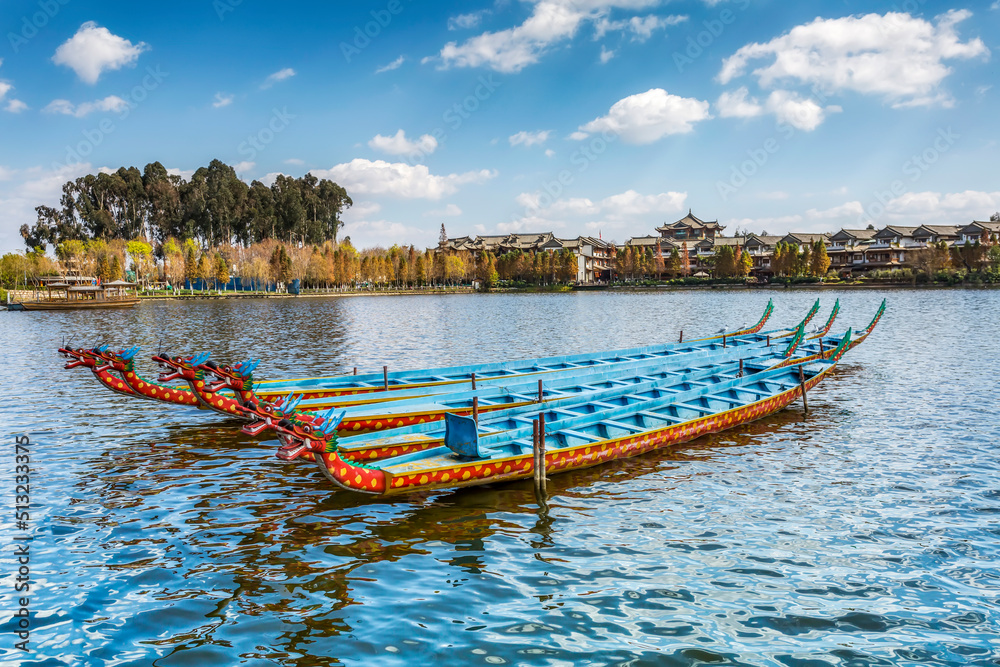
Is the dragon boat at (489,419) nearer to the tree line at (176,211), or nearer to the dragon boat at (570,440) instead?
the dragon boat at (570,440)

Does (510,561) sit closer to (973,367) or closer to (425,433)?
(425,433)

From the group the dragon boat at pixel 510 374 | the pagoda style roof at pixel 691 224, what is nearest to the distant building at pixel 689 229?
the pagoda style roof at pixel 691 224

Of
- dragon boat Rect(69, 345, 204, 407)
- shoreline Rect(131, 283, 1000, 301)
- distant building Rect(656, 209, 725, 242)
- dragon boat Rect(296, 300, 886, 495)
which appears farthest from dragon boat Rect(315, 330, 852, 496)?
distant building Rect(656, 209, 725, 242)

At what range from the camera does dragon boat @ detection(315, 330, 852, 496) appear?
11688 mm

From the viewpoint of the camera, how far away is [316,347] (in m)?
39.1

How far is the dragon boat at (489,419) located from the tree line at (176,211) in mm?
125578

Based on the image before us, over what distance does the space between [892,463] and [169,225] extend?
141m

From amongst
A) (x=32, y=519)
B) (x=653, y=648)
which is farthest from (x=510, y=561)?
(x=32, y=519)

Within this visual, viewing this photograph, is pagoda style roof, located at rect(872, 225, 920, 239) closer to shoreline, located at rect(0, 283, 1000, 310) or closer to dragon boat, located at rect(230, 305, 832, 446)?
shoreline, located at rect(0, 283, 1000, 310)

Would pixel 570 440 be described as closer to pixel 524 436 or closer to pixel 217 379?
pixel 524 436

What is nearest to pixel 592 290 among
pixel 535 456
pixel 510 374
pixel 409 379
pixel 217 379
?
pixel 510 374

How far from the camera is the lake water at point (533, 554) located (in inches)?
316

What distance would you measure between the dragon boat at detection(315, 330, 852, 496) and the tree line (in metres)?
128

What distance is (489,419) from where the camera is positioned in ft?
50.7
